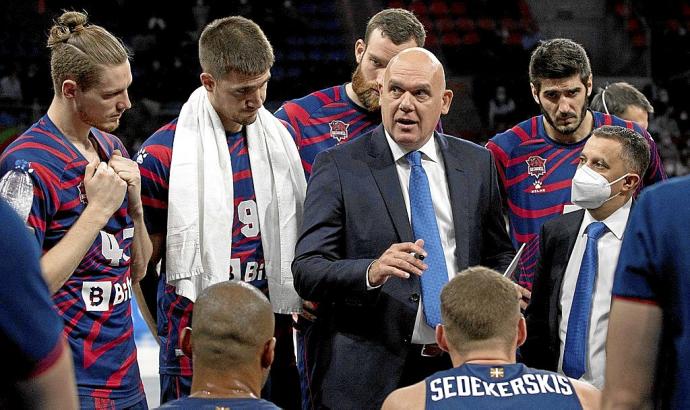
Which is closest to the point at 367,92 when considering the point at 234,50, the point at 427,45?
the point at 234,50

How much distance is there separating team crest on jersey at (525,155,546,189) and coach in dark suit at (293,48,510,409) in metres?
0.73

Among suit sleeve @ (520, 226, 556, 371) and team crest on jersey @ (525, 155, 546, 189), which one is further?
team crest on jersey @ (525, 155, 546, 189)

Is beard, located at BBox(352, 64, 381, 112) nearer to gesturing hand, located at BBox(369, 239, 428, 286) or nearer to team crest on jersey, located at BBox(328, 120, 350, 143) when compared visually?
team crest on jersey, located at BBox(328, 120, 350, 143)

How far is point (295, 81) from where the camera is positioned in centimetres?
1406

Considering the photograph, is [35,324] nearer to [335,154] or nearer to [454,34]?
[335,154]

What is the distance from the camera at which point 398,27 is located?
3691 millimetres

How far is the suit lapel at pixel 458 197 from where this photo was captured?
2.97 metres

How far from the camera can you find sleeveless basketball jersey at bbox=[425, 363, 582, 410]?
212 centimetres

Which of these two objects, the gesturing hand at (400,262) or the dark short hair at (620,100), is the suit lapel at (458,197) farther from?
the dark short hair at (620,100)

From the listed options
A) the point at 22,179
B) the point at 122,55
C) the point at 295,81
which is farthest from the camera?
the point at 295,81

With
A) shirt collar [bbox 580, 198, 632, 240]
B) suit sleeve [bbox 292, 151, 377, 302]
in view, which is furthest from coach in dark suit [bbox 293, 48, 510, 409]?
shirt collar [bbox 580, 198, 632, 240]

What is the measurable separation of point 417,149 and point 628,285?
1.62m

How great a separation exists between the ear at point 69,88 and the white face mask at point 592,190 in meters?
1.65

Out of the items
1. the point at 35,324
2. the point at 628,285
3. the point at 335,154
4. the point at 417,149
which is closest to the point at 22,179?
the point at 335,154
